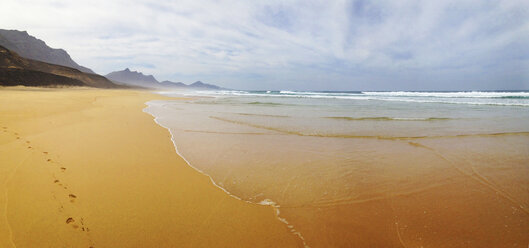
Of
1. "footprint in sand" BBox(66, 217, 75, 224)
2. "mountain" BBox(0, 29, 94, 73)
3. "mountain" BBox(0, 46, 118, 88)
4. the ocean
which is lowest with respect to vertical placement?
"footprint in sand" BBox(66, 217, 75, 224)

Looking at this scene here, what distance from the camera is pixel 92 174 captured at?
114 inches

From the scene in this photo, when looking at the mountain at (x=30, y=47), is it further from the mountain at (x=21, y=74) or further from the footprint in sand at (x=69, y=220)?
the footprint in sand at (x=69, y=220)

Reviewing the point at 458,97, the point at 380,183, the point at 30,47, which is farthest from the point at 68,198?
the point at 30,47

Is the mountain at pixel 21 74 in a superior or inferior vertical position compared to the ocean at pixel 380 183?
superior

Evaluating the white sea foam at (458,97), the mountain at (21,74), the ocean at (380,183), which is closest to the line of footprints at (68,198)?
the ocean at (380,183)

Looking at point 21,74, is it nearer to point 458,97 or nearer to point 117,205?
point 117,205

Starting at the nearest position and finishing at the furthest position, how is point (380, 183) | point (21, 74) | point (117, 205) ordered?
1. point (117, 205)
2. point (380, 183)
3. point (21, 74)

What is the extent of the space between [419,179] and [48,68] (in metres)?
75.1

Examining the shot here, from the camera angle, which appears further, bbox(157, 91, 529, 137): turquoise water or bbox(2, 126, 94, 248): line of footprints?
bbox(157, 91, 529, 137): turquoise water

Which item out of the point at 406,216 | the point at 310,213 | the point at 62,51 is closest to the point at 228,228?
the point at 310,213

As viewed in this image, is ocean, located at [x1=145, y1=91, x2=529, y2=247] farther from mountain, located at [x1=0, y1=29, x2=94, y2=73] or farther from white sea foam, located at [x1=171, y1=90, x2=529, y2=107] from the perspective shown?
mountain, located at [x1=0, y1=29, x2=94, y2=73]

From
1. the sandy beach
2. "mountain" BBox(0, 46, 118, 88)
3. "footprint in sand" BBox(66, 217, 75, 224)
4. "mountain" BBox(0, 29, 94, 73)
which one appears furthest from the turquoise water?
"mountain" BBox(0, 29, 94, 73)

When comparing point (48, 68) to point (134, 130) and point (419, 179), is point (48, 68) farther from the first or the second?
point (419, 179)

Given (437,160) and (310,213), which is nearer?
(310,213)
